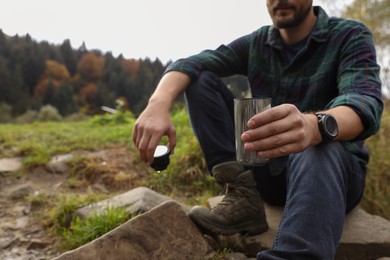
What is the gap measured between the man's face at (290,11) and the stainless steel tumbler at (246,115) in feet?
3.32

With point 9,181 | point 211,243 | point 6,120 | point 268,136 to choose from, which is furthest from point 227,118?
point 6,120

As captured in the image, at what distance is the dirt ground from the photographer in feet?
7.60

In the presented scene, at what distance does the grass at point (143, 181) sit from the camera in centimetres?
225

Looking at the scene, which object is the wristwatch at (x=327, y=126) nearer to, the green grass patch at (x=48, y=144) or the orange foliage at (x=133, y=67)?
the green grass patch at (x=48, y=144)

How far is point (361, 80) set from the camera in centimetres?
157

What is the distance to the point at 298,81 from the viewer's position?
6.50 feet

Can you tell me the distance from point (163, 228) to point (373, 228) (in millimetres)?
1051

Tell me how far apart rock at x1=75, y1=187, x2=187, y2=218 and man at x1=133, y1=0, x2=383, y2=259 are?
529mm

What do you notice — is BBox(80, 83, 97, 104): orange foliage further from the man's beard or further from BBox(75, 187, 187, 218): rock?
the man's beard

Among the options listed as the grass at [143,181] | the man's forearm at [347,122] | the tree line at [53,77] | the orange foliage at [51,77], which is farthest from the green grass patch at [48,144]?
the orange foliage at [51,77]

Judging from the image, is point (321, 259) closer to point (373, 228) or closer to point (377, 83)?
point (377, 83)

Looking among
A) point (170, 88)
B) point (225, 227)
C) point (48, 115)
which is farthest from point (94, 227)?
point (48, 115)

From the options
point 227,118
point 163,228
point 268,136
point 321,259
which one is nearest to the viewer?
point 268,136

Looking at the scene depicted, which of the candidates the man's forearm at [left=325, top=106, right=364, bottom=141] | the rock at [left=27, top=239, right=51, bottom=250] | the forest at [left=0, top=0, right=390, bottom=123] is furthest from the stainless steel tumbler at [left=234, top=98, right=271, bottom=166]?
the forest at [left=0, top=0, right=390, bottom=123]
